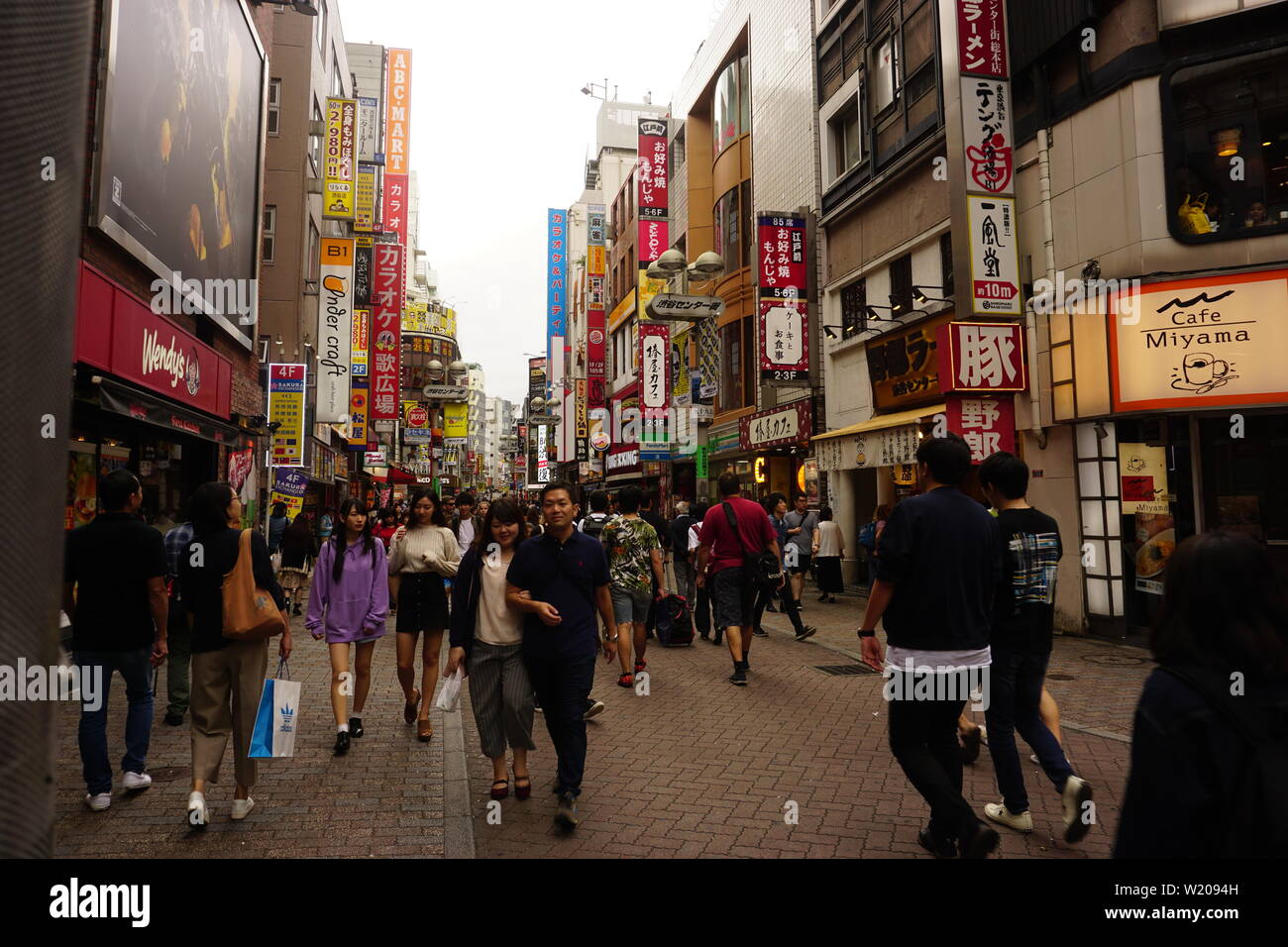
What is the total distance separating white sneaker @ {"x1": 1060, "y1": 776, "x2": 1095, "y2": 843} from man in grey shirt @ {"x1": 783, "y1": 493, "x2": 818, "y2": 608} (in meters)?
9.05

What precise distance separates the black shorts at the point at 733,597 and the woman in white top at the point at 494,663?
373 centimetres

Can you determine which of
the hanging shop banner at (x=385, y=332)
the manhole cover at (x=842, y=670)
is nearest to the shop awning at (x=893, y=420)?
the manhole cover at (x=842, y=670)

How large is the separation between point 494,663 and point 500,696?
22cm

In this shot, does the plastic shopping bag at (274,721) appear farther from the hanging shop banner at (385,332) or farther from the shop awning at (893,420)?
the hanging shop banner at (385,332)

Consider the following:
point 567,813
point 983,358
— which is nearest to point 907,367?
point 983,358

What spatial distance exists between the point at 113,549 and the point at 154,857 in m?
1.86

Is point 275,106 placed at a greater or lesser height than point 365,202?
greater

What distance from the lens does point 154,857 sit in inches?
158

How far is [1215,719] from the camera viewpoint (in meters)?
1.70

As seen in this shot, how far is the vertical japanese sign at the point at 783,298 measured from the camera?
18.7 meters

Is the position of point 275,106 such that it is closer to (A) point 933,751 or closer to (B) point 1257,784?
(A) point 933,751

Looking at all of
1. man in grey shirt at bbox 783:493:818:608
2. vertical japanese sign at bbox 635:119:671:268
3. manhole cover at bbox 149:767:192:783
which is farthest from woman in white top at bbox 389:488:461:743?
vertical japanese sign at bbox 635:119:671:268

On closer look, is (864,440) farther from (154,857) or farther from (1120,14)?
(154,857)
